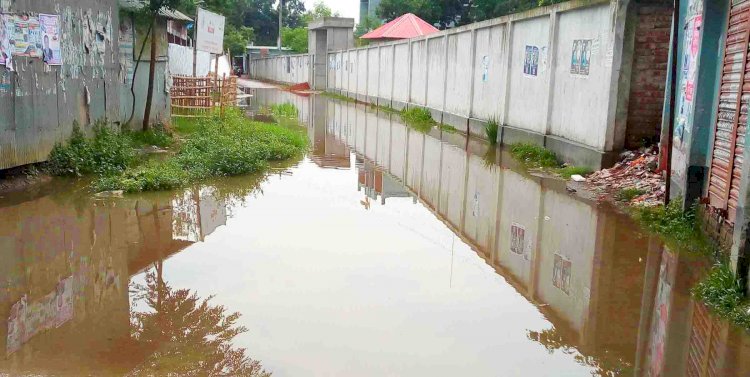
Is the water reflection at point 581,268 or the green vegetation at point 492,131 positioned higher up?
the green vegetation at point 492,131

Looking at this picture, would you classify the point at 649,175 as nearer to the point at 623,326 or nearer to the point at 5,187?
the point at 623,326

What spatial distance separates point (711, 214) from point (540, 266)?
70.2 inches

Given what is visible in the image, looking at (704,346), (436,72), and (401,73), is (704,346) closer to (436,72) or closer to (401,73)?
(436,72)

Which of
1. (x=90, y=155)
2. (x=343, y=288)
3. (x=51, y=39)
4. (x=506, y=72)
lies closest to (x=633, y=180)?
(x=343, y=288)

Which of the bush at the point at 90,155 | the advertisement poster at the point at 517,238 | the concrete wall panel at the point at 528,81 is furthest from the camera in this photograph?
the concrete wall panel at the point at 528,81

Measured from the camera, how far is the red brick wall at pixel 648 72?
1002cm

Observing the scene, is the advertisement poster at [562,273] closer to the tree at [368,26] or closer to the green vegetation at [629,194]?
the green vegetation at [629,194]

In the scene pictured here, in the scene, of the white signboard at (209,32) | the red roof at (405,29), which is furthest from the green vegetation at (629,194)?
the red roof at (405,29)

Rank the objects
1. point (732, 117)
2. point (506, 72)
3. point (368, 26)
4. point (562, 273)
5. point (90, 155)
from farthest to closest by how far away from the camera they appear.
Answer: point (368, 26), point (506, 72), point (90, 155), point (732, 117), point (562, 273)

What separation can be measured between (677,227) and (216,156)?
6.51m

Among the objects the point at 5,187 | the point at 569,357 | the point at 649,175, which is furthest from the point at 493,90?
the point at 569,357

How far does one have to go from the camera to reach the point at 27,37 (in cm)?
848

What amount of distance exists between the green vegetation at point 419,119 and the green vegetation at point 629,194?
9853 millimetres

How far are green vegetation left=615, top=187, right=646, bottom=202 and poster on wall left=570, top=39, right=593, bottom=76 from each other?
3.04m
